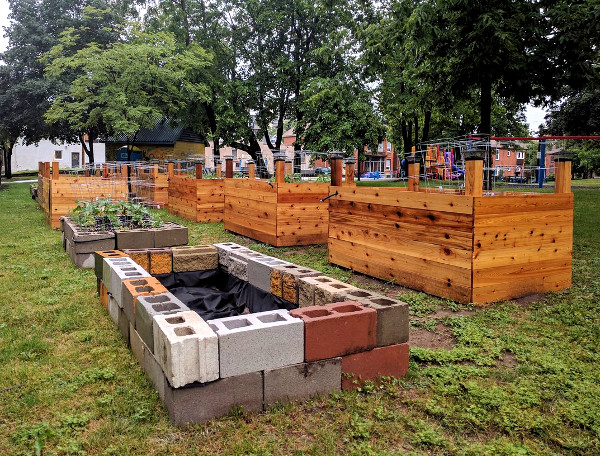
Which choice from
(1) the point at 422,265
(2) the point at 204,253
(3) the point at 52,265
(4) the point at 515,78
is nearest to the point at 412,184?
(1) the point at 422,265

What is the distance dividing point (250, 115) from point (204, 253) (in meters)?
23.4

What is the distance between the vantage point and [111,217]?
309 inches

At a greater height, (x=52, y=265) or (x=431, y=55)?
(x=431, y=55)

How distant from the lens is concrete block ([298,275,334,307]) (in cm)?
370

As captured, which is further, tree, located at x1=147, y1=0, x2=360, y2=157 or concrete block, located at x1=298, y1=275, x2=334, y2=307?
tree, located at x1=147, y1=0, x2=360, y2=157

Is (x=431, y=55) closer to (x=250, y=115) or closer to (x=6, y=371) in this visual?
(x=6, y=371)

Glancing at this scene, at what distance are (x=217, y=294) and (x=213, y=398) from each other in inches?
83.4

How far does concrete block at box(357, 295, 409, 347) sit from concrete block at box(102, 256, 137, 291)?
7.76ft

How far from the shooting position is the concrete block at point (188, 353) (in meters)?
2.52

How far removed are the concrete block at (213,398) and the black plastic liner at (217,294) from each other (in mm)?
1244

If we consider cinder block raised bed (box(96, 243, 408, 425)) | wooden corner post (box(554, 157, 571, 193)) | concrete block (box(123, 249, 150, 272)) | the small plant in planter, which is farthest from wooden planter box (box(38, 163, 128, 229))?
wooden corner post (box(554, 157, 571, 193))

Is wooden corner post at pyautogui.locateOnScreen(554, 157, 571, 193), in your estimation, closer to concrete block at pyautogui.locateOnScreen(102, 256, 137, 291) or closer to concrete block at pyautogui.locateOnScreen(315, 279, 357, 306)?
concrete block at pyautogui.locateOnScreen(315, 279, 357, 306)

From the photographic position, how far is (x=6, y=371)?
3336 mm

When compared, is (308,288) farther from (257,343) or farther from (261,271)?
(257,343)
